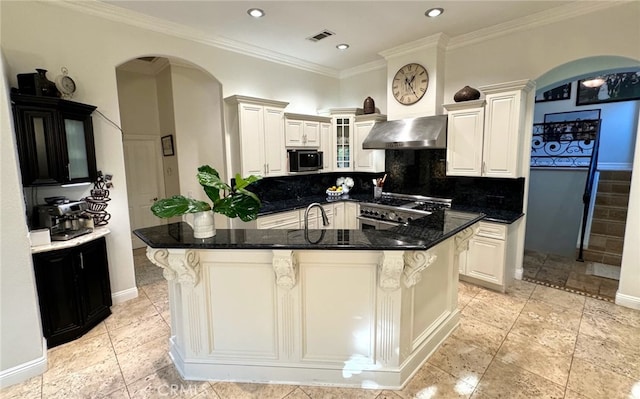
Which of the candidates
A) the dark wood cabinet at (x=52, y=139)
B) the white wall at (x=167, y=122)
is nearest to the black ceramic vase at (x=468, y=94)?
the dark wood cabinet at (x=52, y=139)

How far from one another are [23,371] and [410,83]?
5072mm

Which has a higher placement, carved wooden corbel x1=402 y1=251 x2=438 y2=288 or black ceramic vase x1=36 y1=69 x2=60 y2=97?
black ceramic vase x1=36 y1=69 x2=60 y2=97

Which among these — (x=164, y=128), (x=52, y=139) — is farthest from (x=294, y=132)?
(x=52, y=139)

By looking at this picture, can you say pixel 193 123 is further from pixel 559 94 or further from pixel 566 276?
pixel 559 94

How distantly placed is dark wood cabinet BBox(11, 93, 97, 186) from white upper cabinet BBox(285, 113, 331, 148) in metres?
2.38

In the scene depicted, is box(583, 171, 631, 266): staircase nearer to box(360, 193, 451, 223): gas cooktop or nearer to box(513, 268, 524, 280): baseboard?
box(513, 268, 524, 280): baseboard

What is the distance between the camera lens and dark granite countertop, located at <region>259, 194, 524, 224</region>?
3545 mm

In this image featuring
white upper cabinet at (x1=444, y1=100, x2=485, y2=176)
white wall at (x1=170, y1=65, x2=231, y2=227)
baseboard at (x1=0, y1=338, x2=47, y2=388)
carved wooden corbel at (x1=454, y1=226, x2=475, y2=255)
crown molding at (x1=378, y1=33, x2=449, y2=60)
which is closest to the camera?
baseboard at (x1=0, y1=338, x2=47, y2=388)

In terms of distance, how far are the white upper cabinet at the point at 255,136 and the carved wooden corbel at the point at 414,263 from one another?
2.78 metres

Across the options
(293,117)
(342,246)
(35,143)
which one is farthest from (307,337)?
(293,117)

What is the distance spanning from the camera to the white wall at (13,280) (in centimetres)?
210

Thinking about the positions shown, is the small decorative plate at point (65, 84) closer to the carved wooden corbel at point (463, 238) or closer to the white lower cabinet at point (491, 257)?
the carved wooden corbel at point (463, 238)

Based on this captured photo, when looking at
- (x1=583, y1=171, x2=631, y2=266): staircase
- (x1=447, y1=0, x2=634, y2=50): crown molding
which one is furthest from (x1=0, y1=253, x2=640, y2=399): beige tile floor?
(x1=447, y1=0, x2=634, y2=50): crown molding

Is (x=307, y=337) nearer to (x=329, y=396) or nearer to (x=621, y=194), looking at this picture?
(x=329, y=396)
